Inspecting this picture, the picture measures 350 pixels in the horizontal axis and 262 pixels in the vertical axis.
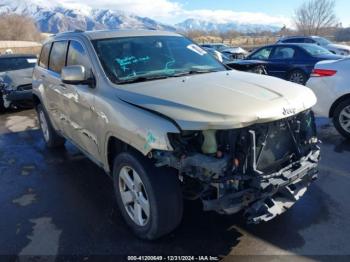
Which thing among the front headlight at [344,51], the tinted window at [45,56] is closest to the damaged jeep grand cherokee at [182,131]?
the tinted window at [45,56]

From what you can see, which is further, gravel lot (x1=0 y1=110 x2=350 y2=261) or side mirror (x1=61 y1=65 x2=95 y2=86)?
side mirror (x1=61 y1=65 x2=95 y2=86)

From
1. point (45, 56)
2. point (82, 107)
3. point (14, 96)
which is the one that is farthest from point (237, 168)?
point (14, 96)

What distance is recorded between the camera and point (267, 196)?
2.91m

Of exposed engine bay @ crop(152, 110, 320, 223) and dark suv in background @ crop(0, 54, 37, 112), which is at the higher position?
exposed engine bay @ crop(152, 110, 320, 223)

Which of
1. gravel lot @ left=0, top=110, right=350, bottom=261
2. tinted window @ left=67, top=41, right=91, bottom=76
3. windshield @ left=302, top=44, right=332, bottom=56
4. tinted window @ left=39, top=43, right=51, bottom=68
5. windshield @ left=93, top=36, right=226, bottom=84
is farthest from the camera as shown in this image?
windshield @ left=302, top=44, right=332, bottom=56

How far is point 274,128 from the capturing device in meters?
3.10

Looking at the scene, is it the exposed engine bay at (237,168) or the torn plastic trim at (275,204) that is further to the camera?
the torn plastic trim at (275,204)

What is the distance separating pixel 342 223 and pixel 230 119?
175 cm

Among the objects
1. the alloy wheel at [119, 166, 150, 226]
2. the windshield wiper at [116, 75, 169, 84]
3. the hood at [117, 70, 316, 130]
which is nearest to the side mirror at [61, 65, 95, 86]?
the windshield wiper at [116, 75, 169, 84]

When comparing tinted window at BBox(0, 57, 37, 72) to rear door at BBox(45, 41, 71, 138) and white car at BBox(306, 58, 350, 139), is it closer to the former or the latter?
rear door at BBox(45, 41, 71, 138)

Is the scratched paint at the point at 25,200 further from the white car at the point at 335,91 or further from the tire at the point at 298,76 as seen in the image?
the tire at the point at 298,76

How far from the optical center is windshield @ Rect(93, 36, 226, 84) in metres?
3.79

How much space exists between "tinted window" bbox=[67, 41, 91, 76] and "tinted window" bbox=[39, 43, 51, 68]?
1.16 m

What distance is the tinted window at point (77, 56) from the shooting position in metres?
4.02
